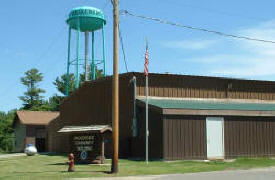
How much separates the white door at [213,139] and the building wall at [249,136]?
0.56 metres

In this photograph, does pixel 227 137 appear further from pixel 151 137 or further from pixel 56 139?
pixel 56 139

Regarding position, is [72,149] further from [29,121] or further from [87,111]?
[29,121]

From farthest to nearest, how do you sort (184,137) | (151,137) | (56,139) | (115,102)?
(56,139)
(151,137)
(184,137)
(115,102)

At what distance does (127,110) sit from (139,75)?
2655 millimetres

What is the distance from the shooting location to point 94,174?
64.0ft

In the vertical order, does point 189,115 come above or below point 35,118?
above

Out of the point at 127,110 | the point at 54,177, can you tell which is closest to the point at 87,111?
the point at 127,110

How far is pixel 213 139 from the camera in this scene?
28531 mm

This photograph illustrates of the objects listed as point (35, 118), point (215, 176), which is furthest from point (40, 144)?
point (215, 176)

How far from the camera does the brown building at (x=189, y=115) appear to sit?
2773 cm

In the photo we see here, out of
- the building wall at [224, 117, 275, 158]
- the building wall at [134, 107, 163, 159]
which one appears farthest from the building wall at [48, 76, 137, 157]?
the building wall at [224, 117, 275, 158]

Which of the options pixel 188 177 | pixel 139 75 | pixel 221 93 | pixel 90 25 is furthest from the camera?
pixel 90 25

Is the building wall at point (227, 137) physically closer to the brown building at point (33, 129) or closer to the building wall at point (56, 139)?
the building wall at point (56, 139)

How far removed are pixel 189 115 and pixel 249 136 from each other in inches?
185
